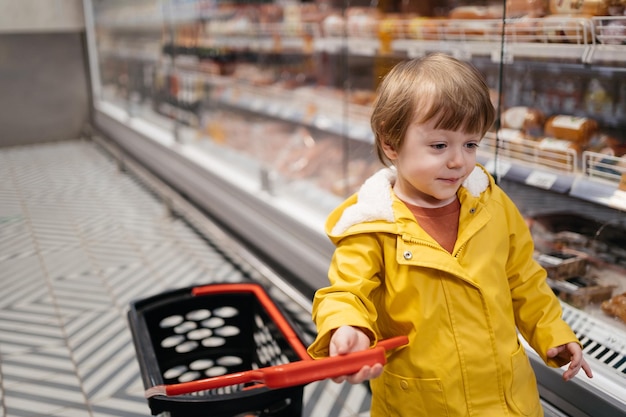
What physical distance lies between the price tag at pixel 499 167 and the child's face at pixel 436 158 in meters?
0.85

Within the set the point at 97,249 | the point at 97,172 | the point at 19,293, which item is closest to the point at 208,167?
the point at 97,249

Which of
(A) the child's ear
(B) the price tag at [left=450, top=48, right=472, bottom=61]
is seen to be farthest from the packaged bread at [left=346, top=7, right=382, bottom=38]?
(A) the child's ear

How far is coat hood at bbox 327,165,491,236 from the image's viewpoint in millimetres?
1250

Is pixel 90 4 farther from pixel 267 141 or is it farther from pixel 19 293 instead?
pixel 19 293

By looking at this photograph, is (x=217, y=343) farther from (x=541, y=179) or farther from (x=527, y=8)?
(x=527, y=8)

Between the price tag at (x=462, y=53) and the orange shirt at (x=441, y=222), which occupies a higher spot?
the price tag at (x=462, y=53)

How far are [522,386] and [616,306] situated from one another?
700 mm

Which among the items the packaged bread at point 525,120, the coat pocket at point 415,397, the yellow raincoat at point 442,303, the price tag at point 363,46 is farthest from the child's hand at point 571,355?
the price tag at point 363,46

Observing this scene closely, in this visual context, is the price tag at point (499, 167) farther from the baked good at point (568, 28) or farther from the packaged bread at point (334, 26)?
the packaged bread at point (334, 26)

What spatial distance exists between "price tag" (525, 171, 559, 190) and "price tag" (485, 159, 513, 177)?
9cm

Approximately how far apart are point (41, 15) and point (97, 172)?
1.98 metres

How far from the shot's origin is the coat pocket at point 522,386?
126 cm

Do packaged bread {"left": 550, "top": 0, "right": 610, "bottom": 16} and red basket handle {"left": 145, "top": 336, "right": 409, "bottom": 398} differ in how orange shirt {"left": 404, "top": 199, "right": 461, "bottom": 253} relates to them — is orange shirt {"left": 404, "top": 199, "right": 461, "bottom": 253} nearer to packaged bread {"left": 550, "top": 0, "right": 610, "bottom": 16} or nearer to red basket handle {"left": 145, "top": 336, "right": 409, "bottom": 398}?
red basket handle {"left": 145, "top": 336, "right": 409, "bottom": 398}

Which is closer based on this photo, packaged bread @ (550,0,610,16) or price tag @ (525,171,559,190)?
packaged bread @ (550,0,610,16)
